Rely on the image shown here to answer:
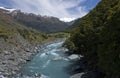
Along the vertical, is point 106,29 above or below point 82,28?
below

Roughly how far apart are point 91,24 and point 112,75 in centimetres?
2310

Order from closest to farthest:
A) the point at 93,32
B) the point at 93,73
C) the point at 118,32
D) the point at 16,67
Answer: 1. the point at 118,32
2. the point at 93,73
3. the point at 93,32
4. the point at 16,67

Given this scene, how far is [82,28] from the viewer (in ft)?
232

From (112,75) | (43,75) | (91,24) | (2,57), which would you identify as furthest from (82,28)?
(2,57)

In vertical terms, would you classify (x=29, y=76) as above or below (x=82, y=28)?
below

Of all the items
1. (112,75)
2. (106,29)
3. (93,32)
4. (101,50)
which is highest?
(93,32)

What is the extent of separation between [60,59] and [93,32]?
32957 mm

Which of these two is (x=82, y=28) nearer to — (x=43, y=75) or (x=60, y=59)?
(x=43, y=75)

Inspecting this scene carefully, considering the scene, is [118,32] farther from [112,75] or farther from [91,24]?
[91,24]

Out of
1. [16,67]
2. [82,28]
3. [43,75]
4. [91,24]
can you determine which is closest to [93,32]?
[91,24]

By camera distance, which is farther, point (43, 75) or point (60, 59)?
point (60, 59)

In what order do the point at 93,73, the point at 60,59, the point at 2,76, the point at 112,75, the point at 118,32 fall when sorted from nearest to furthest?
the point at 118,32 < the point at 112,75 < the point at 93,73 < the point at 2,76 < the point at 60,59

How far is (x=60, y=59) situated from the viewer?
93812mm

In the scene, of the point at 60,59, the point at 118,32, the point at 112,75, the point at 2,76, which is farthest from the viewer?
the point at 60,59
